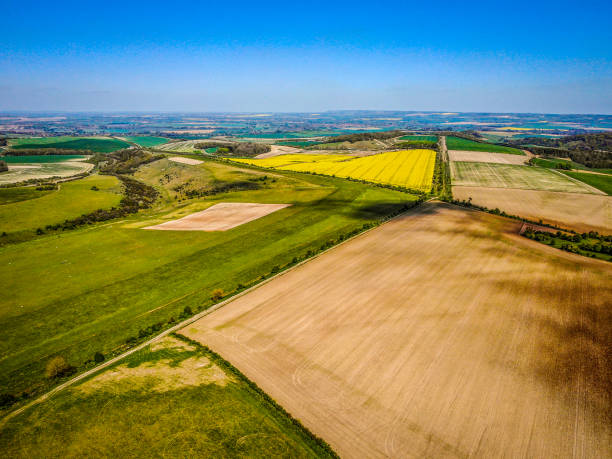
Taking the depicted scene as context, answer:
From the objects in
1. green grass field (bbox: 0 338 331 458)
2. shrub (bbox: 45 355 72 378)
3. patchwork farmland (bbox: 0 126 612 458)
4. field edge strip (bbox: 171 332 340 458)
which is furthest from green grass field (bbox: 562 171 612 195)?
shrub (bbox: 45 355 72 378)

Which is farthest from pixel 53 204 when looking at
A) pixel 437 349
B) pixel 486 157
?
pixel 486 157

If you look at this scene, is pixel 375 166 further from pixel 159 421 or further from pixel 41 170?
pixel 41 170

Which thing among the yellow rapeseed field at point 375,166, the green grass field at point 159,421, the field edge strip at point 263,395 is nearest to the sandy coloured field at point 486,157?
the yellow rapeseed field at point 375,166

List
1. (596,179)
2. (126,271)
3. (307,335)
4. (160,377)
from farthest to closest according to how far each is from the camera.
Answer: (596,179) < (126,271) < (307,335) < (160,377)

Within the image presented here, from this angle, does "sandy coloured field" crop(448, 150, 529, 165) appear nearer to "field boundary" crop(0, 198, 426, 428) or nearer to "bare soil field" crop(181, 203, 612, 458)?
"bare soil field" crop(181, 203, 612, 458)

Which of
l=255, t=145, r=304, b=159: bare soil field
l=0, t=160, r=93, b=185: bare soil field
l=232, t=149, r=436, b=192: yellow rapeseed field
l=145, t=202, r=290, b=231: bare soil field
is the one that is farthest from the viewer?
l=255, t=145, r=304, b=159: bare soil field

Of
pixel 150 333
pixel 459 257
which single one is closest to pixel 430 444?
pixel 150 333
